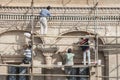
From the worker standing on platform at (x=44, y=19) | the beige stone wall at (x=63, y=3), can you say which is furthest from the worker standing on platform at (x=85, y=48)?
the beige stone wall at (x=63, y=3)

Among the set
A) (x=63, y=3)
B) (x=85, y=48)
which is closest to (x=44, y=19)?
(x=63, y=3)

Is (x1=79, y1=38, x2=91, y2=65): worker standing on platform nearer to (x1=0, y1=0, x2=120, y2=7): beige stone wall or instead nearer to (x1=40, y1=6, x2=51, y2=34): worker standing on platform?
(x1=40, y1=6, x2=51, y2=34): worker standing on platform

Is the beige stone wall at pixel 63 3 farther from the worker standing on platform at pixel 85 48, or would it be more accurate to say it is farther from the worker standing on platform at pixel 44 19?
the worker standing on platform at pixel 85 48

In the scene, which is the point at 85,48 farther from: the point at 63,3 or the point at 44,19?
the point at 63,3

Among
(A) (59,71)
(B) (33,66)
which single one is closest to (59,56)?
(A) (59,71)

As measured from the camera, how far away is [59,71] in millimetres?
21062

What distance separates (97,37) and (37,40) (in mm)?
2293

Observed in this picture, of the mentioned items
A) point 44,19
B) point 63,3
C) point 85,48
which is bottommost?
point 85,48

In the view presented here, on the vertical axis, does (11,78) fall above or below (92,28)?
below

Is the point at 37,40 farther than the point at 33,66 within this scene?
Yes

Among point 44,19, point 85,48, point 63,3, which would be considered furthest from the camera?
point 63,3

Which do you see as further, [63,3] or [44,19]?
[63,3]

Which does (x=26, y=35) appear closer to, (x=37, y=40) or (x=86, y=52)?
(x=37, y=40)

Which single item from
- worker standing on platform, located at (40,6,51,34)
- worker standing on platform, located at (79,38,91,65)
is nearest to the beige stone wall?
worker standing on platform, located at (40,6,51,34)
